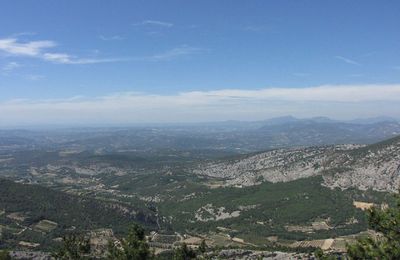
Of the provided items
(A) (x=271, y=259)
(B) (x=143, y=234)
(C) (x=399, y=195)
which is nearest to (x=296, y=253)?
(A) (x=271, y=259)

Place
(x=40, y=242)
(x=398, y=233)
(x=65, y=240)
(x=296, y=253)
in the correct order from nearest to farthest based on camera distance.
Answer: (x=398, y=233), (x=65, y=240), (x=296, y=253), (x=40, y=242)

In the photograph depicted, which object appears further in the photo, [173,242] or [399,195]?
[173,242]

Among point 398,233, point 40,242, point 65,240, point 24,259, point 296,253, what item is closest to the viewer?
point 398,233

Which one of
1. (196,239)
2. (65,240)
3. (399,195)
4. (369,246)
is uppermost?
(399,195)

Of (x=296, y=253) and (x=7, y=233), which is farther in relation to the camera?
(x=7, y=233)

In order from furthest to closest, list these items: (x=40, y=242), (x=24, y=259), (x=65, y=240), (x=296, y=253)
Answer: (x=40, y=242)
(x=296, y=253)
(x=24, y=259)
(x=65, y=240)

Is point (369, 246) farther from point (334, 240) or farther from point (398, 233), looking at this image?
point (334, 240)

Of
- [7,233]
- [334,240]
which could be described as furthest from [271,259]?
[7,233]

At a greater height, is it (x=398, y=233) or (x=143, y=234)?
(x=398, y=233)

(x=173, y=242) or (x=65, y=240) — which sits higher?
(x=65, y=240)

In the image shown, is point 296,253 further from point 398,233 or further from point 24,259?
point 398,233
